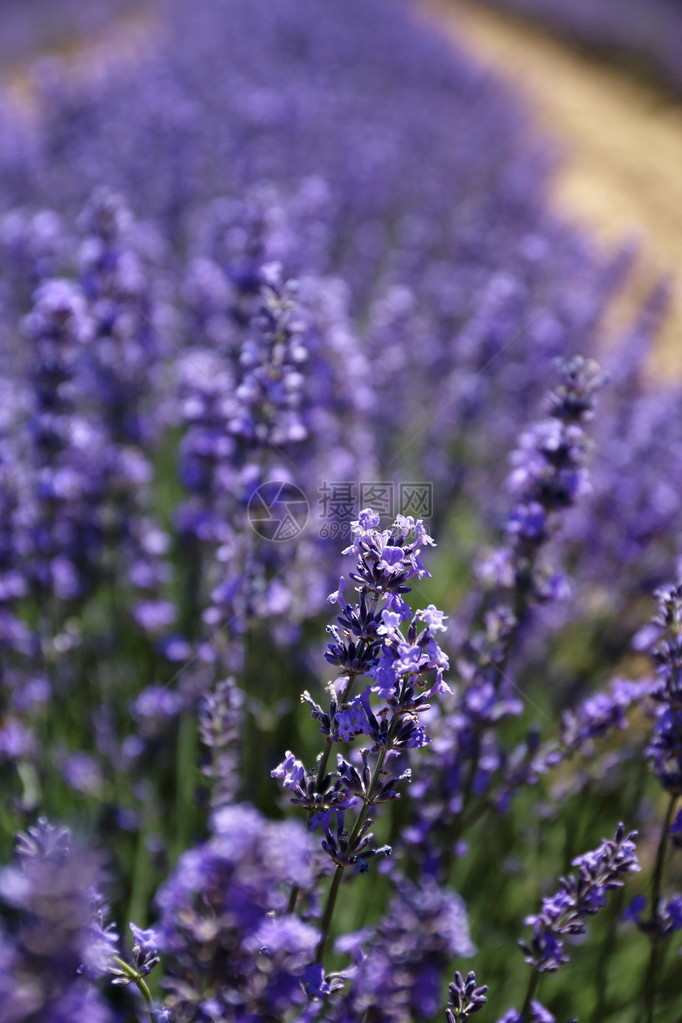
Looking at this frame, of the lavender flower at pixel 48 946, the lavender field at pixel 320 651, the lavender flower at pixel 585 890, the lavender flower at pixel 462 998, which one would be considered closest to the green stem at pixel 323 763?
the lavender field at pixel 320 651

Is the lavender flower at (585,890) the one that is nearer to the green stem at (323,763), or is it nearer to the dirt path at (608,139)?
the green stem at (323,763)

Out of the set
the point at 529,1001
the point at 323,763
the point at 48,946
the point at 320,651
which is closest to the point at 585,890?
the point at 529,1001

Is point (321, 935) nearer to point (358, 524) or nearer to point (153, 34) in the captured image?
point (358, 524)

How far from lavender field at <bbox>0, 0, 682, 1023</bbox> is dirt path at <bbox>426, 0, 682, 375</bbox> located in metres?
2.37

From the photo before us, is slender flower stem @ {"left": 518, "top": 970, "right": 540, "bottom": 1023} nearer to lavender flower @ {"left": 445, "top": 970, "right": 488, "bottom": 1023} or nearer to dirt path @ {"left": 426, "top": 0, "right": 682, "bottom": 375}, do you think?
lavender flower @ {"left": 445, "top": 970, "right": 488, "bottom": 1023}

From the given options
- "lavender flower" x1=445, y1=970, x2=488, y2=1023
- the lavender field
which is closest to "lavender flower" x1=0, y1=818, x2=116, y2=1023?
the lavender field

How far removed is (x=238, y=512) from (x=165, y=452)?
7.75ft

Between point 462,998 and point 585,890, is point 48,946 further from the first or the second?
point 585,890

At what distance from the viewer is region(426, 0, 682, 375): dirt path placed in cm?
1183

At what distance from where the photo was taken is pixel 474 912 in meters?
2.54

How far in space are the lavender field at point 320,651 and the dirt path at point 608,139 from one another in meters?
2.37

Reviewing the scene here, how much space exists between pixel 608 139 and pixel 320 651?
701 inches

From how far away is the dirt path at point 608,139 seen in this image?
466 inches

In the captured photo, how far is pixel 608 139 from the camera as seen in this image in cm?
1778
